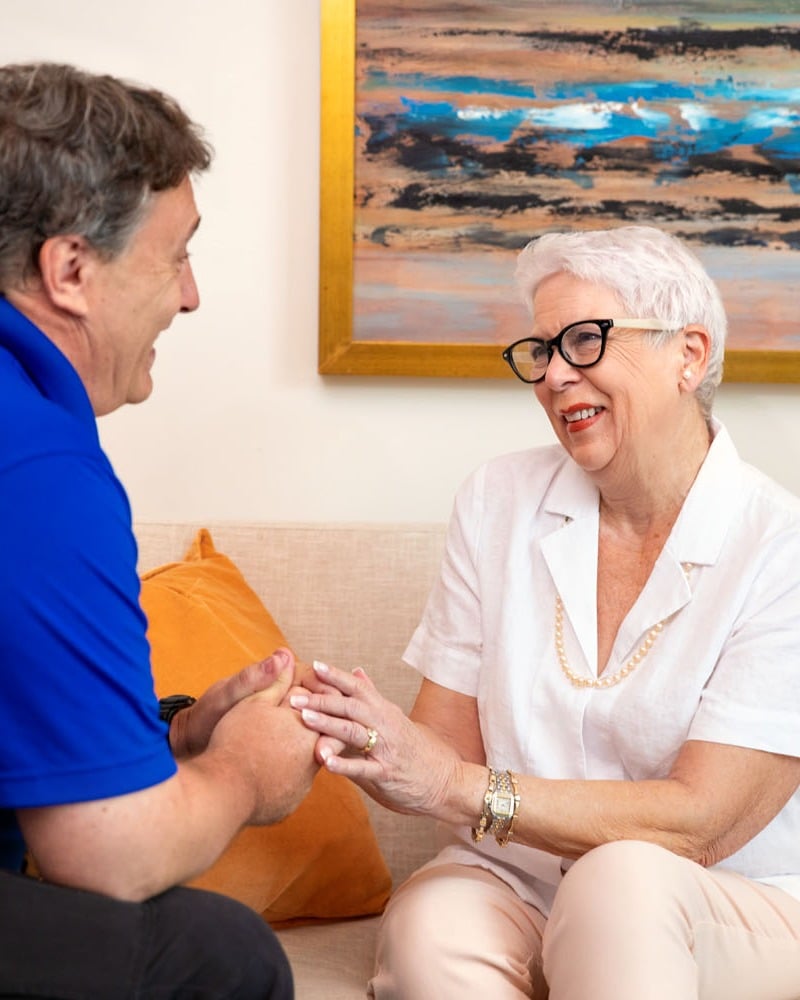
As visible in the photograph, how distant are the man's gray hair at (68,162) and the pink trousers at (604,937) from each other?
3.01ft

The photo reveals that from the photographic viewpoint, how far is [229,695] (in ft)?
5.29

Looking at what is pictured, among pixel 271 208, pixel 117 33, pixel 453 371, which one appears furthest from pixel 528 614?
pixel 117 33

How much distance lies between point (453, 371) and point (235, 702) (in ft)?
3.35

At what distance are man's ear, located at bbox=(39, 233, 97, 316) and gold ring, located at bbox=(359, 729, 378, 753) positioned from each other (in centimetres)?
64

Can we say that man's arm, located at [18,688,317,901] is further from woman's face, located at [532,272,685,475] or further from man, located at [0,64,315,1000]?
woman's face, located at [532,272,685,475]

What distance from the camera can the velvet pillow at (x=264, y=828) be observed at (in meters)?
1.89

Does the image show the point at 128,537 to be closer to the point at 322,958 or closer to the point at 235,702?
the point at 235,702

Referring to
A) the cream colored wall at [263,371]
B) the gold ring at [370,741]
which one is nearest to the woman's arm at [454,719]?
the gold ring at [370,741]

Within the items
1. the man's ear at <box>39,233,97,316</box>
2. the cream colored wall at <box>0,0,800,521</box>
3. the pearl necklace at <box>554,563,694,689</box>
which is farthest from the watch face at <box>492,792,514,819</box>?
the cream colored wall at <box>0,0,800,521</box>

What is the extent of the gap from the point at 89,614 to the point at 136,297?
404mm

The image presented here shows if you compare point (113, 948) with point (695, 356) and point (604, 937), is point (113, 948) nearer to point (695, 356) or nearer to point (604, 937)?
point (604, 937)

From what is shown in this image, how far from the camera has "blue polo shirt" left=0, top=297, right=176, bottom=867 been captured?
3.61ft

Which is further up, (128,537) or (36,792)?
(128,537)

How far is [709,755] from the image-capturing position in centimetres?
165
